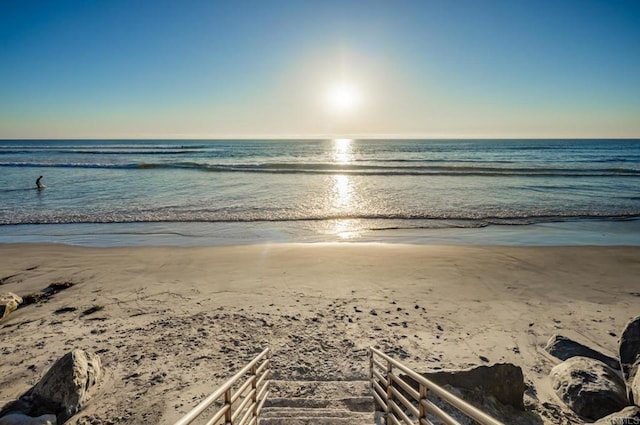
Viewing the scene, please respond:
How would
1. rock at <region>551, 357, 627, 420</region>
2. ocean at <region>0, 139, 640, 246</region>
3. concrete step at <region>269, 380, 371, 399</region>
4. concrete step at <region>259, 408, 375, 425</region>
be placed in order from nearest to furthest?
concrete step at <region>259, 408, 375, 425</region> → rock at <region>551, 357, 627, 420</region> → concrete step at <region>269, 380, 371, 399</region> → ocean at <region>0, 139, 640, 246</region>

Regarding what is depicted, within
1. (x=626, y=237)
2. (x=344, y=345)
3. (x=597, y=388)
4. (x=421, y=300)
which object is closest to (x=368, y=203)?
(x=626, y=237)

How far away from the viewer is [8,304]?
695 centimetres

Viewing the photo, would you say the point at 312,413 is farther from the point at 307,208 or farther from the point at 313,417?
the point at 307,208

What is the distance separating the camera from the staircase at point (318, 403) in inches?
143

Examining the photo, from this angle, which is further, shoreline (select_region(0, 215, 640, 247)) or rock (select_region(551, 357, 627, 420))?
shoreline (select_region(0, 215, 640, 247))

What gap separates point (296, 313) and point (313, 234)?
23.8ft

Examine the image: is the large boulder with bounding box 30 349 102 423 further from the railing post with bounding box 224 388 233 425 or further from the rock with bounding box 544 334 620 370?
the rock with bounding box 544 334 620 370

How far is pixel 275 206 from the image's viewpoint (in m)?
19.6

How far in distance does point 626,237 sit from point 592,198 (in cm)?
942

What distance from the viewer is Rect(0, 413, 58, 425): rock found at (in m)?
3.76

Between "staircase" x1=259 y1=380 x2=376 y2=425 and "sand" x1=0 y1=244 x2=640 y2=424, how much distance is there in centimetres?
35

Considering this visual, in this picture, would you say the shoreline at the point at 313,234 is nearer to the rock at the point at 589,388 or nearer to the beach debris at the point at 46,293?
the beach debris at the point at 46,293

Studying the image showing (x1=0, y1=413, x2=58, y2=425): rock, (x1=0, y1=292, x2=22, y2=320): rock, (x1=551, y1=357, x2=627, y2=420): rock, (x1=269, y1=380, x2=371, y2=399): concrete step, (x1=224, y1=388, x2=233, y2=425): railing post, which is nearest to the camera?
(x1=224, y1=388, x2=233, y2=425): railing post

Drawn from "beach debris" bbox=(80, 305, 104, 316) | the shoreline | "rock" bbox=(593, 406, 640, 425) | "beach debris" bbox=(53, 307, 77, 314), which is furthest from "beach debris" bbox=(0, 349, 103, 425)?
the shoreline
